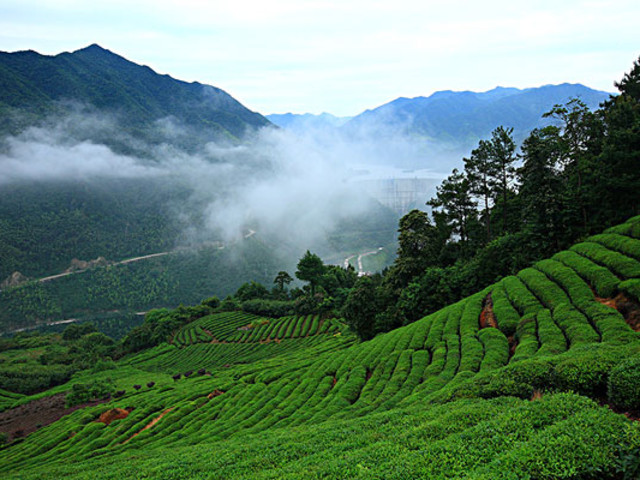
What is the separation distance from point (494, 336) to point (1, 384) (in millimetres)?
87807

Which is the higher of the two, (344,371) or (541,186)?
(541,186)

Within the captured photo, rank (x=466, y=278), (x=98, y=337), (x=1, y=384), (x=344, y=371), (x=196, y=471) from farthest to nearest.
→ 1. (x=98, y=337)
2. (x=1, y=384)
3. (x=466, y=278)
4. (x=344, y=371)
5. (x=196, y=471)

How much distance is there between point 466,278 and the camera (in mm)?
36562

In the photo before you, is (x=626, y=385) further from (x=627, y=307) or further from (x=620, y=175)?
(x=620, y=175)

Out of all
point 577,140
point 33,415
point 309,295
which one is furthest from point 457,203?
point 33,415

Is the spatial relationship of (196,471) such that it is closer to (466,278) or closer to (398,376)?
(398,376)

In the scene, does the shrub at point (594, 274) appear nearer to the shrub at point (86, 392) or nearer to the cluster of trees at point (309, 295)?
the shrub at point (86, 392)

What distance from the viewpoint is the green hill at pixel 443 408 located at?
7.99 m

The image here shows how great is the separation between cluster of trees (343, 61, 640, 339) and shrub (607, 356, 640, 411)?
23.2 m

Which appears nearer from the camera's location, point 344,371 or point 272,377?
point 344,371

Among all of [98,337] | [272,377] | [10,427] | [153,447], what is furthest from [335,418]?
[98,337]

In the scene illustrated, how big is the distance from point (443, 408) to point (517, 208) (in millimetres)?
36003

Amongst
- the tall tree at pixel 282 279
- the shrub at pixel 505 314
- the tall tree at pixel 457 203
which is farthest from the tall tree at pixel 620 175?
the tall tree at pixel 282 279

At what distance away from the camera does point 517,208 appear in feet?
137
